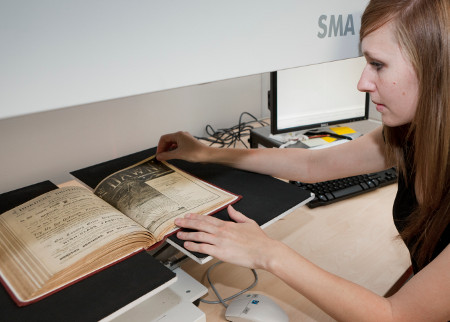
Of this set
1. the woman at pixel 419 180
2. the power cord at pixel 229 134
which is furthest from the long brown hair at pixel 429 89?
the power cord at pixel 229 134

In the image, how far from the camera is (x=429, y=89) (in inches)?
22.7

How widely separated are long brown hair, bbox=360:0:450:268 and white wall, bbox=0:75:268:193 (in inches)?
30.8

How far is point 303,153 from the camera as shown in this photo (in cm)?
96

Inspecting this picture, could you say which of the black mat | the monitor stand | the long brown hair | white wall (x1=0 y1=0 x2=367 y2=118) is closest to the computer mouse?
the black mat

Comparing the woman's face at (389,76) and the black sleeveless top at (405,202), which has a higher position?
the woman's face at (389,76)

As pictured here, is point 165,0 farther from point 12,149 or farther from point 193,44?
point 12,149

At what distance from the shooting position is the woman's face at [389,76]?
584 millimetres

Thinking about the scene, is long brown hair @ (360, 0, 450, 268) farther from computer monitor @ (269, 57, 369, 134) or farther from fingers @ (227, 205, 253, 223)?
computer monitor @ (269, 57, 369, 134)

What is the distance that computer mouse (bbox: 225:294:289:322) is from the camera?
0.65 meters

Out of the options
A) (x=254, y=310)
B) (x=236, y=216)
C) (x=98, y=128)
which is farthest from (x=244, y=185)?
(x=98, y=128)

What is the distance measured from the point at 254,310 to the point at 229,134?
85 cm

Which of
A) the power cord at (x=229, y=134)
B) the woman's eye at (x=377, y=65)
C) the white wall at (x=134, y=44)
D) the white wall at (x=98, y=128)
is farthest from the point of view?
the power cord at (x=229, y=134)

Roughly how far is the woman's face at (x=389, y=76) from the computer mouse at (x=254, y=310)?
1.33 ft

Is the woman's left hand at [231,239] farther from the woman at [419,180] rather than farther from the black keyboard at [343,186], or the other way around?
the black keyboard at [343,186]
